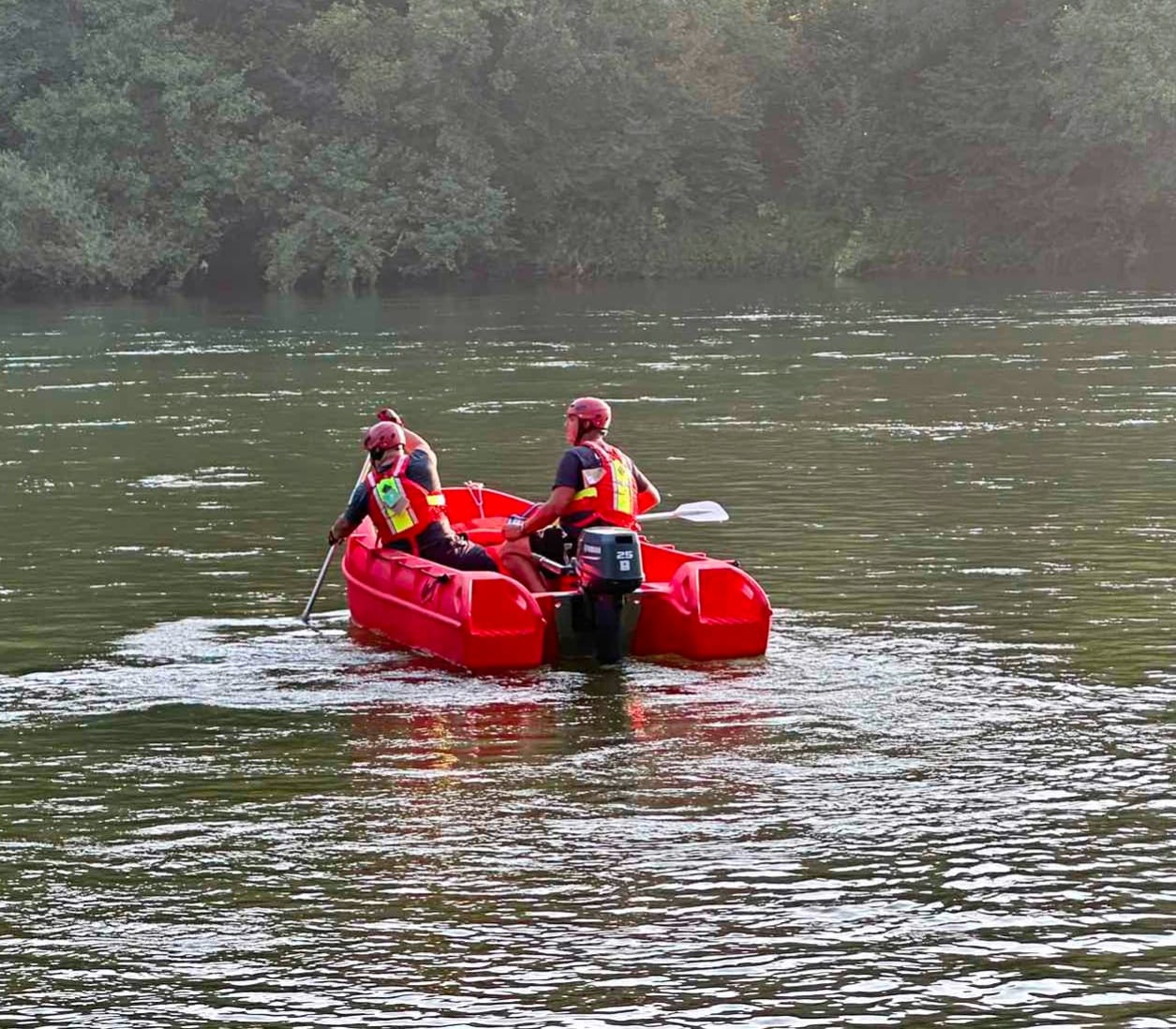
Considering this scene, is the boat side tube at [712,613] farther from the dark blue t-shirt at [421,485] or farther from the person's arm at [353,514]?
the person's arm at [353,514]

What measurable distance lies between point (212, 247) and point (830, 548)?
4579 centimetres

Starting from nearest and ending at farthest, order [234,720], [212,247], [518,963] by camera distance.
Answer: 1. [518,963]
2. [234,720]
3. [212,247]

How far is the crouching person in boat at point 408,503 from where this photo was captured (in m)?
13.7

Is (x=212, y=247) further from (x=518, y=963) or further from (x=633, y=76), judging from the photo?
(x=518, y=963)

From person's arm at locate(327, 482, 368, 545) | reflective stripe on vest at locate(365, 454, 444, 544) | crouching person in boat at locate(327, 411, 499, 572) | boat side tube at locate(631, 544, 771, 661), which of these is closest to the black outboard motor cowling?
boat side tube at locate(631, 544, 771, 661)

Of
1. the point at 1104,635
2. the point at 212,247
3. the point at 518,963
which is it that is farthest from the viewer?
the point at 212,247

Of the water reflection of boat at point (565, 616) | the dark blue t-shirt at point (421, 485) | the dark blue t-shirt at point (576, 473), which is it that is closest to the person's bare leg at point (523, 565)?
the water reflection of boat at point (565, 616)

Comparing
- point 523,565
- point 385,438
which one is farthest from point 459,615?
point 385,438

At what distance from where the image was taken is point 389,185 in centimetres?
6175

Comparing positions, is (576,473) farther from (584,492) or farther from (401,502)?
(401,502)

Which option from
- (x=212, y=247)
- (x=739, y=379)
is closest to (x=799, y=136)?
(x=212, y=247)

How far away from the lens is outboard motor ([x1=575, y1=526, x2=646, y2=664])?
1258cm

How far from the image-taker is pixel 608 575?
41.2ft

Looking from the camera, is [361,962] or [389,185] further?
[389,185]
